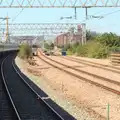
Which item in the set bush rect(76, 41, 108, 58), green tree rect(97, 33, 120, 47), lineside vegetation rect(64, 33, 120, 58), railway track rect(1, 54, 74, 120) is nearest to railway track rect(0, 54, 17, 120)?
railway track rect(1, 54, 74, 120)

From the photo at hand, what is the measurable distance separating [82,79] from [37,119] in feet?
57.6

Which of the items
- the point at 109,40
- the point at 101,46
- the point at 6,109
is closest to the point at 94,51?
the point at 101,46

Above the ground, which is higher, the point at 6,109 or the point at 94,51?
the point at 6,109

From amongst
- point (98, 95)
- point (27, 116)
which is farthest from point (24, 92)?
point (27, 116)

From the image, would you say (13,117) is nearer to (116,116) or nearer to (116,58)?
(116,116)

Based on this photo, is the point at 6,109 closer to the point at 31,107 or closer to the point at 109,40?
the point at 31,107

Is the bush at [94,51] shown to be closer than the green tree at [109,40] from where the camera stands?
Yes

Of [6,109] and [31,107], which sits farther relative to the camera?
[31,107]

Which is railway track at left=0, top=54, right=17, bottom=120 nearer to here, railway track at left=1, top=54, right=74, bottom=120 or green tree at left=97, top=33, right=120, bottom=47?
railway track at left=1, top=54, right=74, bottom=120

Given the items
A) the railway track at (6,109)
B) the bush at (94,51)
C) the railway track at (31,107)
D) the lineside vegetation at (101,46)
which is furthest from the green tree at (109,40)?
the railway track at (6,109)

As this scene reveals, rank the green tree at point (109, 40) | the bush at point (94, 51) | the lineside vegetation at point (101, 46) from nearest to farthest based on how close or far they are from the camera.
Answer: the bush at point (94, 51), the lineside vegetation at point (101, 46), the green tree at point (109, 40)

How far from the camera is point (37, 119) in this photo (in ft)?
50.1

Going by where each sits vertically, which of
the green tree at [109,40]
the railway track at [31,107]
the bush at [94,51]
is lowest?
the bush at [94,51]

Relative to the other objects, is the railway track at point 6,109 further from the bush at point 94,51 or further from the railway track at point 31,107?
the bush at point 94,51
